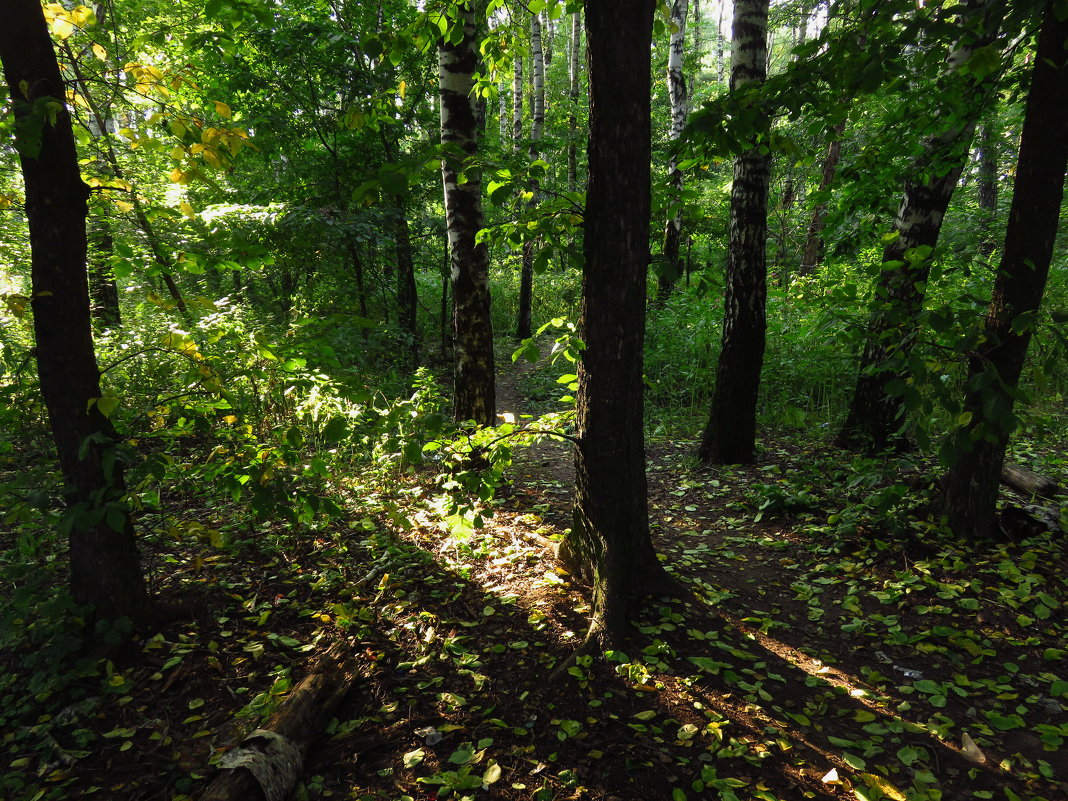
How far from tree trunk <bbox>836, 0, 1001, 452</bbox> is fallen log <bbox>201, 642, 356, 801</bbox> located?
12.1ft

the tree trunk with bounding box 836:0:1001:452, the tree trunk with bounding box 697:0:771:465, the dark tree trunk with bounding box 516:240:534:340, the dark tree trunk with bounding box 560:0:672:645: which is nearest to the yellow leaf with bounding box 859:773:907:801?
the dark tree trunk with bounding box 560:0:672:645

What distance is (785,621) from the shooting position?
3.28 meters

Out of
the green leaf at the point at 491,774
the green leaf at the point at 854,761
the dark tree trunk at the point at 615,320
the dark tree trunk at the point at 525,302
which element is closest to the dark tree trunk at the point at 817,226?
the dark tree trunk at the point at 525,302

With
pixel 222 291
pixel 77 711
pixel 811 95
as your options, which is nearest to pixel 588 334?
pixel 811 95

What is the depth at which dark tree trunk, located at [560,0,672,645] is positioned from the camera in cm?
245

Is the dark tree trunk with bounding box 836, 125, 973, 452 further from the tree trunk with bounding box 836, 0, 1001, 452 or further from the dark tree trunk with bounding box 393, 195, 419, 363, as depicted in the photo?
the dark tree trunk with bounding box 393, 195, 419, 363

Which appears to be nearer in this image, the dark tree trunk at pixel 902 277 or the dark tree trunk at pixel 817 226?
the dark tree trunk at pixel 902 277

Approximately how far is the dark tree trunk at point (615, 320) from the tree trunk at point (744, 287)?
10.1 feet

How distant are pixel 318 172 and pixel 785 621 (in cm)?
871

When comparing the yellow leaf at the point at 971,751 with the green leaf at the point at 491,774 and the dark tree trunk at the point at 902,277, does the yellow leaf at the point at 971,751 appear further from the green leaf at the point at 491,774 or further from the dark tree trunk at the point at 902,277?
the dark tree trunk at the point at 902,277

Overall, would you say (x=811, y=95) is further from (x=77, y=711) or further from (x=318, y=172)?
(x=318, y=172)

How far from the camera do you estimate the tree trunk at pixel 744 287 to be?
512cm

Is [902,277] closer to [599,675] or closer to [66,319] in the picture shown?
[599,675]

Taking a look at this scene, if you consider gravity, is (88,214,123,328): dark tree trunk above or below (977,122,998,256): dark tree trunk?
below
